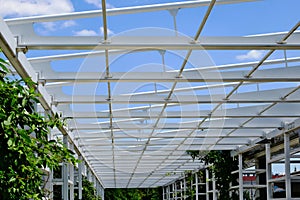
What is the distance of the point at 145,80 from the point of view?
7.69 m

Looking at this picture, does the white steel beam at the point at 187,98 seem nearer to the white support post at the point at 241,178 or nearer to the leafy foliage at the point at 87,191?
the white support post at the point at 241,178

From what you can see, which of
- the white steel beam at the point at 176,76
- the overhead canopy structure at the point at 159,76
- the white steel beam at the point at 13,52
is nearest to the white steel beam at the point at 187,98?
the overhead canopy structure at the point at 159,76

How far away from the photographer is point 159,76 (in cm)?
768

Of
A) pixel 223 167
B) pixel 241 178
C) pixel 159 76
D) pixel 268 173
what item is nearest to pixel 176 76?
pixel 159 76

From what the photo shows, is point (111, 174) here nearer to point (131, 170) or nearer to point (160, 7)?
point (131, 170)

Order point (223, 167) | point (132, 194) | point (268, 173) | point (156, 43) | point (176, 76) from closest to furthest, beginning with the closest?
1. point (156, 43)
2. point (176, 76)
3. point (268, 173)
4. point (223, 167)
5. point (132, 194)

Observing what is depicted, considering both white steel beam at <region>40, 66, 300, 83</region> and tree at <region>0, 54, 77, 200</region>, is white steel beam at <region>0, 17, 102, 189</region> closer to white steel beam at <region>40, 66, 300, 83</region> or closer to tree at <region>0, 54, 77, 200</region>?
white steel beam at <region>40, 66, 300, 83</region>

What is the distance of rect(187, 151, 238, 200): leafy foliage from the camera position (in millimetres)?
15625

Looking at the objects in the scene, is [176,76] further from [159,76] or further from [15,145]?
[15,145]

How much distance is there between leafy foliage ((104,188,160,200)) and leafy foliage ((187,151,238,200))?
15.9 metres

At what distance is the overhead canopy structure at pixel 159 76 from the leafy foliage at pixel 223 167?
1131mm

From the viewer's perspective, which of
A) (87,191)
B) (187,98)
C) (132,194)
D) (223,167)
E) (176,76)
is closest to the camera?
(176,76)

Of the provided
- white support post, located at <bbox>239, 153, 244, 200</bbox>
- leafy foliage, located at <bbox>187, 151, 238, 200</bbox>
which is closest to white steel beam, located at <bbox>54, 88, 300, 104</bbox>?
white support post, located at <bbox>239, 153, 244, 200</bbox>

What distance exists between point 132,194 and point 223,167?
59.3 ft
